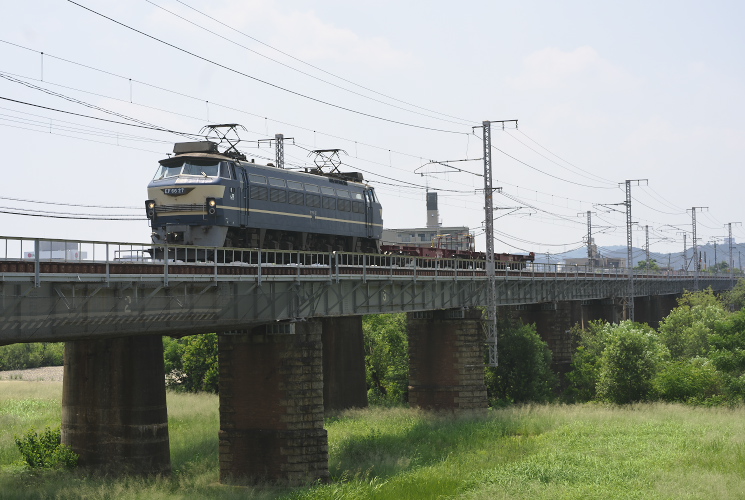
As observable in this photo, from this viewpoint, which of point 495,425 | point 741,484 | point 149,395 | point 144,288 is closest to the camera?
point 144,288

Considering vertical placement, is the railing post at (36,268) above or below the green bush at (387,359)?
above

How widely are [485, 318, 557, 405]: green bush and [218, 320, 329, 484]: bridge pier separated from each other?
26531 mm

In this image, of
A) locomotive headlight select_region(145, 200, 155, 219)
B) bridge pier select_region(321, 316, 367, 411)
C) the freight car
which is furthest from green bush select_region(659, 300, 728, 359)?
locomotive headlight select_region(145, 200, 155, 219)

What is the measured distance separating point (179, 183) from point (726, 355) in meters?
31.4

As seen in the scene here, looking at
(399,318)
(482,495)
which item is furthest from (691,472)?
(399,318)

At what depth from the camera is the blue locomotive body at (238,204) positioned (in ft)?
110

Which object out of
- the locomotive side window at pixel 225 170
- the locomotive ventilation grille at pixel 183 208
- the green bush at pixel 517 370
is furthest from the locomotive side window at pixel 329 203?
the green bush at pixel 517 370

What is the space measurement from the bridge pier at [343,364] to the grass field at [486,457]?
2.05 metres

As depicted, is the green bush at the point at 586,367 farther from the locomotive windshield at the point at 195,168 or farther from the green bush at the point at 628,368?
the locomotive windshield at the point at 195,168

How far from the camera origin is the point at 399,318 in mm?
65375

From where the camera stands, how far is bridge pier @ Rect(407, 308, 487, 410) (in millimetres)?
48469

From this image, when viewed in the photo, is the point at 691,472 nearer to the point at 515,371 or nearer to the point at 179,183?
the point at 179,183

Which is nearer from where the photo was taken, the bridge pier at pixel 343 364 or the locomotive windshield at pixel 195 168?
the locomotive windshield at pixel 195 168

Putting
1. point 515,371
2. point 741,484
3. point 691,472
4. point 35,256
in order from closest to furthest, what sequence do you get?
point 35,256 < point 741,484 < point 691,472 < point 515,371
